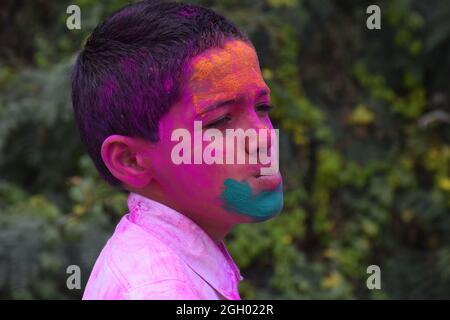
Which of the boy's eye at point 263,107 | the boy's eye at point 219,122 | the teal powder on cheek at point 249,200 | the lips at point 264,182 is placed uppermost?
the boy's eye at point 263,107

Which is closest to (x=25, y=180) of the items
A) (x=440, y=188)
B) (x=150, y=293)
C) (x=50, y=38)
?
(x=50, y=38)

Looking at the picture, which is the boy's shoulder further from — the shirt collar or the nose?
the nose

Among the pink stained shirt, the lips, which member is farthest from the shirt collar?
the lips

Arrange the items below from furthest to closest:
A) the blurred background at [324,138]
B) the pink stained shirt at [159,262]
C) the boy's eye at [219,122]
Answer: the blurred background at [324,138] → the boy's eye at [219,122] → the pink stained shirt at [159,262]

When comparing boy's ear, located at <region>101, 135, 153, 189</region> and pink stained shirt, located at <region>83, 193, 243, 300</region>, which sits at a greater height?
boy's ear, located at <region>101, 135, 153, 189</region>

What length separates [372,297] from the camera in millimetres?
3588

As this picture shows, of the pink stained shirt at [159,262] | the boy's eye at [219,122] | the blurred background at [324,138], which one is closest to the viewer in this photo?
the pink stained shirt at [159,262]

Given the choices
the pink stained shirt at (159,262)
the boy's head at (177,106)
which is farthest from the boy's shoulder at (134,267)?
the boy's head at (177,106)

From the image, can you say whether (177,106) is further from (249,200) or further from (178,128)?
(249,200)

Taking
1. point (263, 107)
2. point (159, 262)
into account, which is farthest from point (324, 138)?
point (159, 262)

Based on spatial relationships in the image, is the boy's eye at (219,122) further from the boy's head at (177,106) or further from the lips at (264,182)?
the lips at (264,182)

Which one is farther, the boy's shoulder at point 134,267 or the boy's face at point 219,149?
the boy's face at point 219,149

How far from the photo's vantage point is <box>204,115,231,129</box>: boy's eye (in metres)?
1.31

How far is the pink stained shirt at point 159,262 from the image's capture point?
121 centimetres
